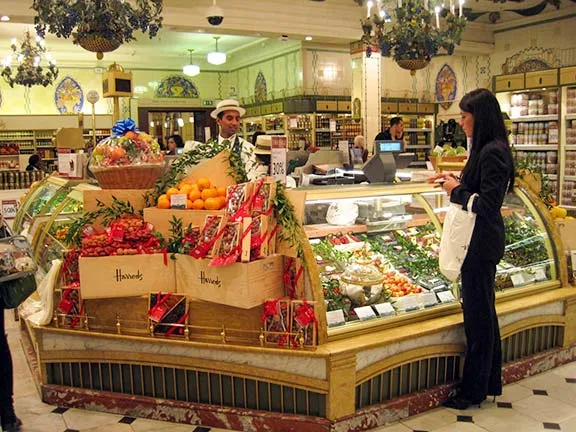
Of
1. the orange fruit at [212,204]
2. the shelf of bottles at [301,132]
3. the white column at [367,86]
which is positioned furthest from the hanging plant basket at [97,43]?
the shelf of bottles at [301,132]

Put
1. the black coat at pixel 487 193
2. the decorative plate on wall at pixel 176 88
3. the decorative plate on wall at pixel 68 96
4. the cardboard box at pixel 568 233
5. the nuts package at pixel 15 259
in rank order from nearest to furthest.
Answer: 1. the nuts package at pixel 15 259
2. the black coat at pixel 487 193
3. the cardboard box at pixel 568 233
4. the decorative plate on wall at pixel 68 96
5. the decorative plate on wall at pixel 176 88

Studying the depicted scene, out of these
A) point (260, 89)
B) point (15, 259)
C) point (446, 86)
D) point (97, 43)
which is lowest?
point (15, 259)

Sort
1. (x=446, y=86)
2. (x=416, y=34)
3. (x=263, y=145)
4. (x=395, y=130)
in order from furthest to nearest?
(x=446, y=86) → (x=395, y=130) → (x=416, y=34) → (x=263, y=145)

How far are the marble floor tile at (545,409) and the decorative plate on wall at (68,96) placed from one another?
52.7ft

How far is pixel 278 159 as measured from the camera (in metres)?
3.63

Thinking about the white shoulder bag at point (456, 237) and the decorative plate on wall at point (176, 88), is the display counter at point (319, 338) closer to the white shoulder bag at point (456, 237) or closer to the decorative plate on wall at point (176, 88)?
the white shoulder bag at point (456, 237)

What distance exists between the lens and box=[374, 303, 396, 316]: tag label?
3.68m

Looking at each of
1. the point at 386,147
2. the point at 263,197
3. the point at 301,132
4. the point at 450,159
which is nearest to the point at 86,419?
the point at 263,197

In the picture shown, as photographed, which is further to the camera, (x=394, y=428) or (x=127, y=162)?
(x=127, y=162)

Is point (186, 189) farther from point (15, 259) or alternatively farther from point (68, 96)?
point (68, 96)

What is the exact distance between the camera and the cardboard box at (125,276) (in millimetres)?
3506

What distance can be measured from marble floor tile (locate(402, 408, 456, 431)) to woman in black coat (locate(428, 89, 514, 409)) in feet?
0.32

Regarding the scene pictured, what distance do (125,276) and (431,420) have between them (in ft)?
6.70

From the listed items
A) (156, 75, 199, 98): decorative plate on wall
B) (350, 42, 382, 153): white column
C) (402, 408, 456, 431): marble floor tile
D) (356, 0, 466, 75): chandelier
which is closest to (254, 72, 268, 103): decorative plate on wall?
(156, 75, 199, 98): decorative plate on wall
